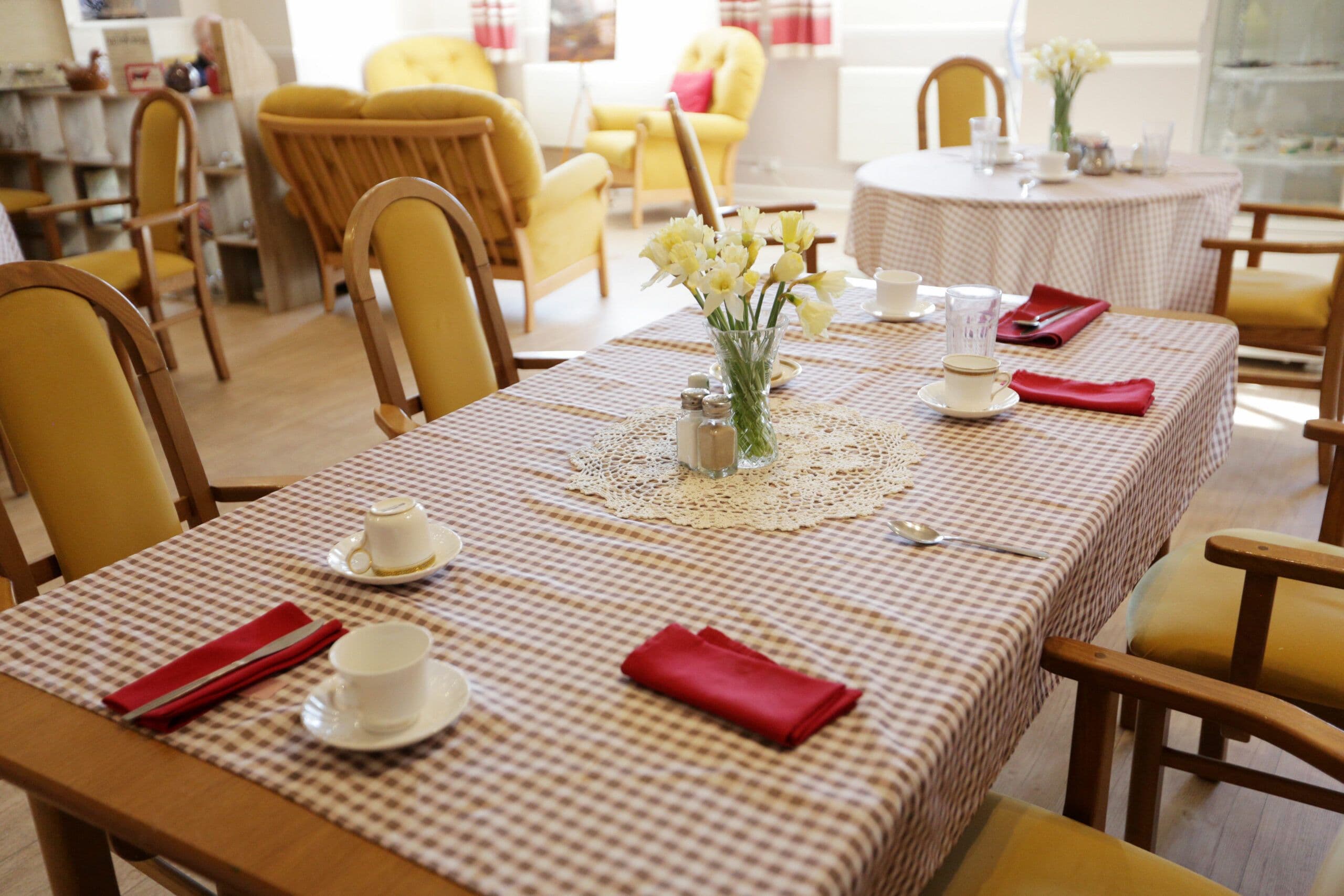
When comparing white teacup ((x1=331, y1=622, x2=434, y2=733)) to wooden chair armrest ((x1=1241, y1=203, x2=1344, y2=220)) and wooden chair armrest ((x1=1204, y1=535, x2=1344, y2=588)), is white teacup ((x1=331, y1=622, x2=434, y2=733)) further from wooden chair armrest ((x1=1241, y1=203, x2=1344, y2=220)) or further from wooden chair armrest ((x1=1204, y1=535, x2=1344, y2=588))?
wooden chair armrest ((x1=1241, y1=203, x2=1344, y2=220))

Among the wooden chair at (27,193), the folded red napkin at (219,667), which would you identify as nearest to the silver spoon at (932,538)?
the folded red napkin at (219,667)

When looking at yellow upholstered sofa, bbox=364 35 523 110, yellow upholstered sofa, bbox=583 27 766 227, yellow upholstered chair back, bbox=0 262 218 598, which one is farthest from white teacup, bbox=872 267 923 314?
yellow upholstered sofa, bbox=364 35 523 110

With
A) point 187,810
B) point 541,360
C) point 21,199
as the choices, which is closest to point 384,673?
point 187,810

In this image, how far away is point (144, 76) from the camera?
496 cm

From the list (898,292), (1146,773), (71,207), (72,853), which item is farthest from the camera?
(71,207)

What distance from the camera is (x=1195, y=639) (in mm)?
1493

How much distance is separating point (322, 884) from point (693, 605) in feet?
1.47

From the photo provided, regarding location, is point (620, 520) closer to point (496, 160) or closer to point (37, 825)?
point (37, 825)

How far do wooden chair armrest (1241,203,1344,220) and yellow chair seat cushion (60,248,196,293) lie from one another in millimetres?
3472

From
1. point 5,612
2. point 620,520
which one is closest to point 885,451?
point 620,520

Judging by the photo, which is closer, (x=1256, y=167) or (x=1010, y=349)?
(x=1010, y=349)

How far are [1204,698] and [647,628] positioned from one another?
0.54 meters

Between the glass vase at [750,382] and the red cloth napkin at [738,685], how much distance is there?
0.44m

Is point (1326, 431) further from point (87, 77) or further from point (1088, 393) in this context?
→ point (87, 77)
